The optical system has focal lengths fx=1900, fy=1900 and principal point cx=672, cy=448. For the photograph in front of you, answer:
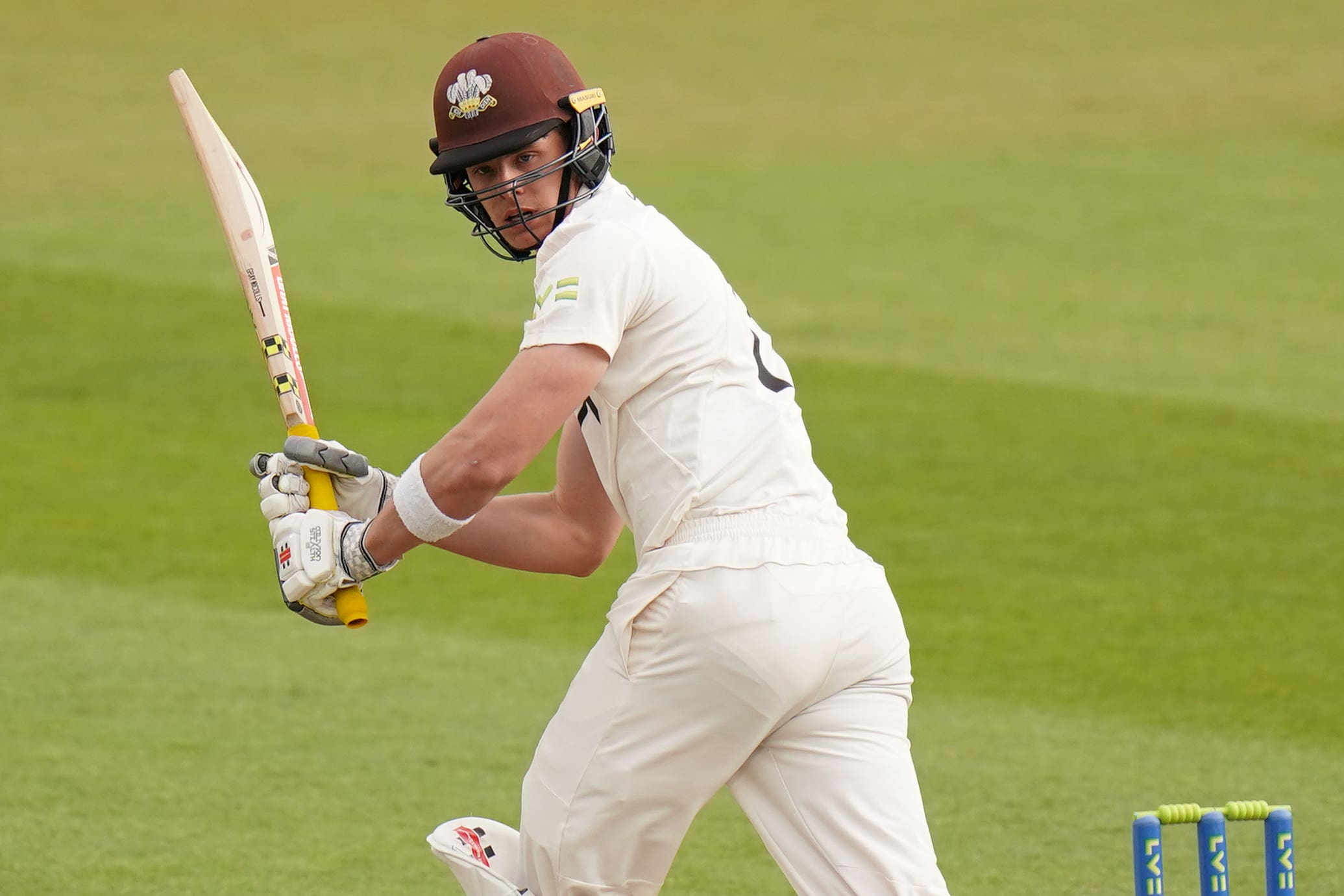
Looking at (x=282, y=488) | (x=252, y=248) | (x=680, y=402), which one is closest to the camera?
(x=680, y=402)

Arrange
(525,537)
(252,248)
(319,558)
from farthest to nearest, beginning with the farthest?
(252,248) < (525,537) < (319,558)

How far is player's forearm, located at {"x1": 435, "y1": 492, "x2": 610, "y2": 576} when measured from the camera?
398 cm

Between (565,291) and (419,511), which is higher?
(565,291)

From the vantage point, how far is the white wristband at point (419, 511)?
343 centimetres

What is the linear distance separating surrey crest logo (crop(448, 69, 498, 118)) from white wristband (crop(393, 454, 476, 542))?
688 millimetres

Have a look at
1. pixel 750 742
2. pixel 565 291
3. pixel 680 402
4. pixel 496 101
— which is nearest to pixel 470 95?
pixel 496 101

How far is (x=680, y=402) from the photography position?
11.5 feet

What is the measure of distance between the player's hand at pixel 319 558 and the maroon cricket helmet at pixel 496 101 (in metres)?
0.72

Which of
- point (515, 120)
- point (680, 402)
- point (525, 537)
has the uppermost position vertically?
point (515, 120)

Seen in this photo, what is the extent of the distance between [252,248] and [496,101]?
984 mm

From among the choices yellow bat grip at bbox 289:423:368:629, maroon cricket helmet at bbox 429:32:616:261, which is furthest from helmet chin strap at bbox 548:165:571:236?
yellow bat grip at bbox 289:423:368:629

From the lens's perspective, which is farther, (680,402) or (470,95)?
(470,95)

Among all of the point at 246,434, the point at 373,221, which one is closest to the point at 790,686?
the point at 246,434

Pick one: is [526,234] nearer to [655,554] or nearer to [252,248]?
[655,554]
